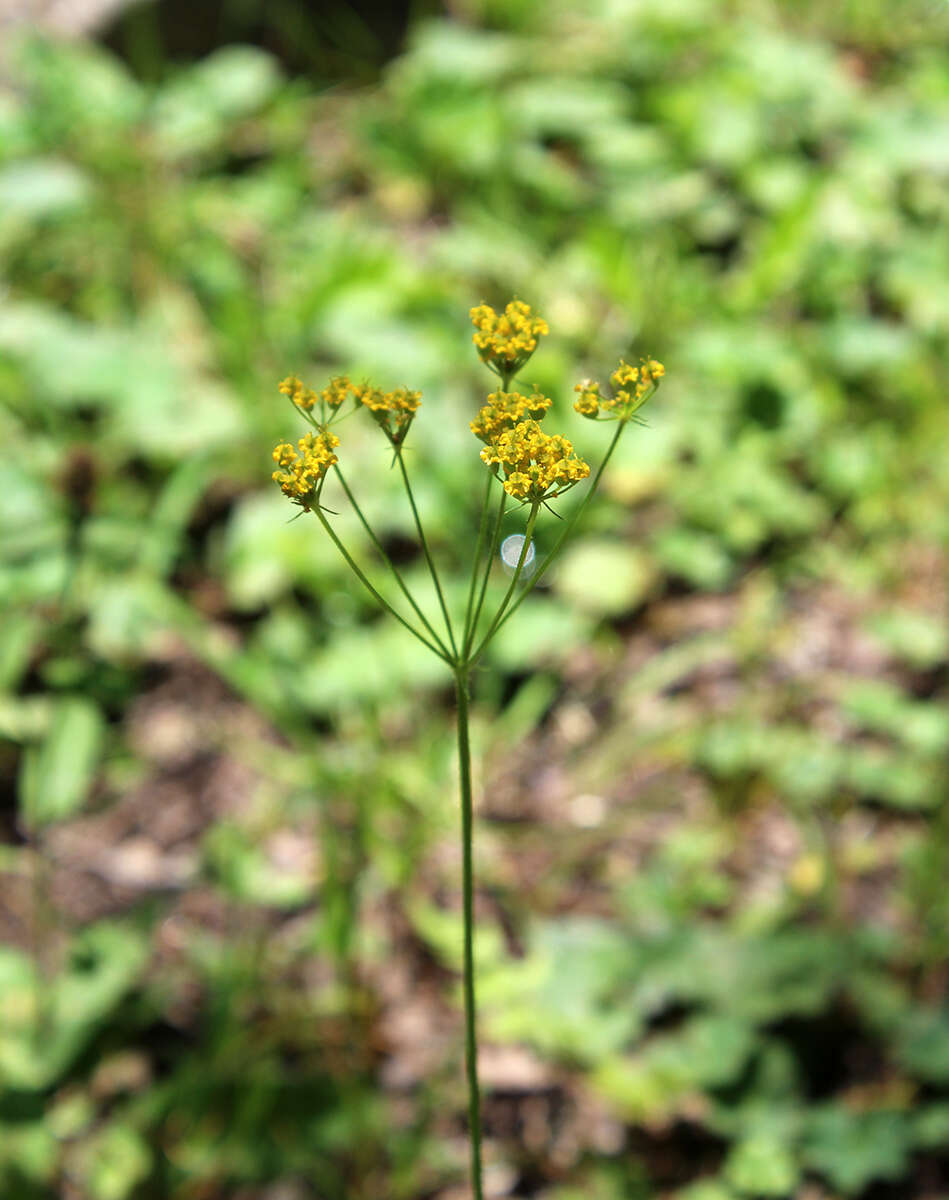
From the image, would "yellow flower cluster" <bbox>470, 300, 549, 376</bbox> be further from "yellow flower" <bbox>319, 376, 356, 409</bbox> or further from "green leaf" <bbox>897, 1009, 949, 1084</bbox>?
"green leaf" <bbox>897, 1009, 949, 1084</bbox>

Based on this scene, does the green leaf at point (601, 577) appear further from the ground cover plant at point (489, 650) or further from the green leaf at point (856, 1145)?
the green leaf at point (856, 1145)

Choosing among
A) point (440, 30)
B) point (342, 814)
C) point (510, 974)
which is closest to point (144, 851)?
point (342, 814)

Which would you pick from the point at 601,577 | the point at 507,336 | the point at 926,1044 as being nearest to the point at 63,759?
the point at 601,577

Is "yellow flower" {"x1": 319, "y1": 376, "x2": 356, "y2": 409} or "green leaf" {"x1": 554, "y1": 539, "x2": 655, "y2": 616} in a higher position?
"green leaf" {"x1": 554, "y1": 539, "x2": 655, "y2": 616}

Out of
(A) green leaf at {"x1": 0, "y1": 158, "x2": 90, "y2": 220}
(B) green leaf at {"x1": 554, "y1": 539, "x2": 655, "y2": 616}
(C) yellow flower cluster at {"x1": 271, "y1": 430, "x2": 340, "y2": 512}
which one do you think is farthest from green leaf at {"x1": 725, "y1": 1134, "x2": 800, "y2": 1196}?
(A) green leaf at {"x1": 0, "y1": 158, "x2": 90, "y2": 220}

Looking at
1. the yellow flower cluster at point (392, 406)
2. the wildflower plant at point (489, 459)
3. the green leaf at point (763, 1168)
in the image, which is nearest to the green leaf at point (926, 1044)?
the green leaf at point (763, 1168)

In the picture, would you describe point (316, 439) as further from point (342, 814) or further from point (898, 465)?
point (898, 465)
